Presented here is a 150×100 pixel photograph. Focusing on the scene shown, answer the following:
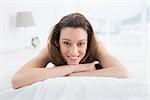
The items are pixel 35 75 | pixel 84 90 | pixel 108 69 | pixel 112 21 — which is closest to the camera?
pixel 84 90

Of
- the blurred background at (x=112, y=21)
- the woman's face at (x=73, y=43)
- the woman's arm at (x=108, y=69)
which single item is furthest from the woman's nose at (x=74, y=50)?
the blurred background at (x=112, y=21)

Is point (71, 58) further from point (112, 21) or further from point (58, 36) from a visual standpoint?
point (112, 21)

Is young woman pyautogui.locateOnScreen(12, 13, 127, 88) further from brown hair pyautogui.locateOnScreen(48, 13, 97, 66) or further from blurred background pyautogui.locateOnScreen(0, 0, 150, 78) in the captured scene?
blurred background pyautogui.locateOnScreen(0, 0, 150, 78)

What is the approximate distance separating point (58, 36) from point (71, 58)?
13 cm

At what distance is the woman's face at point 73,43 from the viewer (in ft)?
3.45

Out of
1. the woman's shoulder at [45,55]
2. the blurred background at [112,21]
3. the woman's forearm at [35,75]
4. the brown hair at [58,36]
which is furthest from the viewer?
the blurred background at [112,21]

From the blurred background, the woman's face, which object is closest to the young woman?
the woman's face

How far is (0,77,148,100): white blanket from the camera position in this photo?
693 mm

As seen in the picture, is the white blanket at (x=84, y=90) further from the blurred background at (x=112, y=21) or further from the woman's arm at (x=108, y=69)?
the blurred background at (x=112, y=21)

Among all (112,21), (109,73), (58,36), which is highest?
(112,21)

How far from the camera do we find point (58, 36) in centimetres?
120

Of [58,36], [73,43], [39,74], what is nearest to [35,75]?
[39,74]

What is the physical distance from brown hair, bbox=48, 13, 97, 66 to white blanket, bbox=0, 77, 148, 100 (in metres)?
0.44

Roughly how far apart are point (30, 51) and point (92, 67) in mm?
2065
